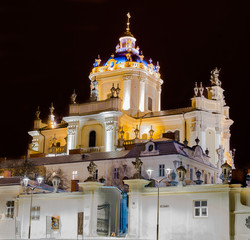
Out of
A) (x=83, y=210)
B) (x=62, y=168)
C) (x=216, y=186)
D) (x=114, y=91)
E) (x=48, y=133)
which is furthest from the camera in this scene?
(x=48, y=133)

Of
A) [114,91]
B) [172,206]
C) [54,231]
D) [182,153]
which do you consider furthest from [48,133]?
[172,206]

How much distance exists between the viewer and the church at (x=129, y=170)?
33.7 meters

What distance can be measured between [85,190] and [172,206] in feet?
22.6

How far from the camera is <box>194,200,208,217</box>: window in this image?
33.3 m

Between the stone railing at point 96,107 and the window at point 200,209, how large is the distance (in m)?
42.3

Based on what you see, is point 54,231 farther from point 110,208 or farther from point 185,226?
point 185,226

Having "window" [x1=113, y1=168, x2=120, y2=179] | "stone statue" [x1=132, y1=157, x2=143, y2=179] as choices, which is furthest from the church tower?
"stone statue" [x1=132, y1=157, x2=143, y2=179]

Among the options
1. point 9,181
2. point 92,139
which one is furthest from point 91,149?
point 9,181

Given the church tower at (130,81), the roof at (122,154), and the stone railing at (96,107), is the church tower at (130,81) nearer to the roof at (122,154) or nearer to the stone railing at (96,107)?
the stone railing at (96,107)

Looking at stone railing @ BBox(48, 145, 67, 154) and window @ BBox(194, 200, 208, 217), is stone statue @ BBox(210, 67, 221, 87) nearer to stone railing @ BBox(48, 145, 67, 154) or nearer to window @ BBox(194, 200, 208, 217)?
stone railing @ BBox(48, 145, 67, 154)

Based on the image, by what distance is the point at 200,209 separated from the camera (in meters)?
33.5

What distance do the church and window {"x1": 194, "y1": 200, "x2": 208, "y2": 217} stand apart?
0.07 metres

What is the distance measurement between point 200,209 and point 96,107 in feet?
150

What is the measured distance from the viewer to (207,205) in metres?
33.2
